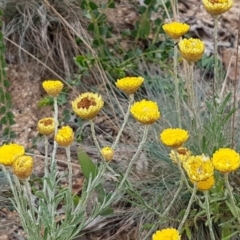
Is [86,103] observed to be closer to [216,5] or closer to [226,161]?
[226,161]

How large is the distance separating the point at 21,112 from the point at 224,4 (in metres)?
1.43

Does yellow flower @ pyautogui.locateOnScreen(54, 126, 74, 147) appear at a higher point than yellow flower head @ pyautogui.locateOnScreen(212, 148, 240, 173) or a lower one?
lower

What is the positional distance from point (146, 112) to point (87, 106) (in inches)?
6.0

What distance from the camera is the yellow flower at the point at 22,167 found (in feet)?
5.46

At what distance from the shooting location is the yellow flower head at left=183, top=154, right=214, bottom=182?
5.15 feet

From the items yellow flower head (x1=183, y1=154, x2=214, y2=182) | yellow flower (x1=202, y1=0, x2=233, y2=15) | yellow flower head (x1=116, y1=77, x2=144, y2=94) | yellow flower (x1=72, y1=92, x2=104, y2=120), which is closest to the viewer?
yellow flower head (x1=183, y1=154, x2=214, y2=182)

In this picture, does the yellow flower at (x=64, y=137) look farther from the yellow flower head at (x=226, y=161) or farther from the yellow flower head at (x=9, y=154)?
the yellow flower head at (x=226, y=161)

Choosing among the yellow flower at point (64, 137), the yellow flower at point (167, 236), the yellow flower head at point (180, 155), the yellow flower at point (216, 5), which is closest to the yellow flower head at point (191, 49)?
the yellow flower at point (216, 5)

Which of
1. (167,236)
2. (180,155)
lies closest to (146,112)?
(180,155)

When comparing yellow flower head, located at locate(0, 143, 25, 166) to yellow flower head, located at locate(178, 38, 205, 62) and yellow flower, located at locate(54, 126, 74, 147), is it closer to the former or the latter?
yellow flower, located at locate(54, 126, 74, 147)

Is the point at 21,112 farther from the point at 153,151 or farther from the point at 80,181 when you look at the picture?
the point at 153,151

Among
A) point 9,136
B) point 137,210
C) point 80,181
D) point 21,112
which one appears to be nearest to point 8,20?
point 21,112

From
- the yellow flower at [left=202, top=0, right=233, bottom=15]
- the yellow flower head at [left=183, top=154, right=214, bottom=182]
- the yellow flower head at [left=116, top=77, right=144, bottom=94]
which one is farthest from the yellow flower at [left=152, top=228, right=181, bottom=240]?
the yellow flower at [left=202, top=0, right=233, bottom=15]

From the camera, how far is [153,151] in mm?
2479
